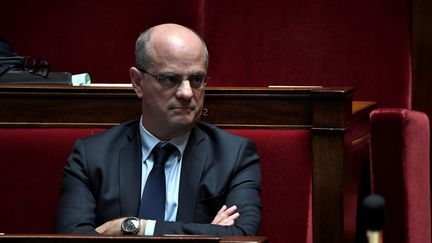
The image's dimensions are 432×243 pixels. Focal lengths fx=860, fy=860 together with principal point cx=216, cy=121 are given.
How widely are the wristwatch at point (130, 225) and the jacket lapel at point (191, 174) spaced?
118mm

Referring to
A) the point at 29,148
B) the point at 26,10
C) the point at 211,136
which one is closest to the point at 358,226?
the point at 211,136

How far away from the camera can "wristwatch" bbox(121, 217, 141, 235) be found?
170cm

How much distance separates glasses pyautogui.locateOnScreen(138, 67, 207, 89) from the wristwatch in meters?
0.29

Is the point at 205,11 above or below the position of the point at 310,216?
above

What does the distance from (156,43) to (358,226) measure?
0.70 metres

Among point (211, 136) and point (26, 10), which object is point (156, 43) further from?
point (26, 10)

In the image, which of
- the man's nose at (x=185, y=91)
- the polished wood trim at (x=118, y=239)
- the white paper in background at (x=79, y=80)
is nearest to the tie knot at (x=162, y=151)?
the man's nose at (x=185, y=91)

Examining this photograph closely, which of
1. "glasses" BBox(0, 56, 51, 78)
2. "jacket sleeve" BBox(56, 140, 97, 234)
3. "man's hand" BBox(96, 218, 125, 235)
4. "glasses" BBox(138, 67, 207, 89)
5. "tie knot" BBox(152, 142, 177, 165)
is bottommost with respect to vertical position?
"man's hand" BBox(96, 218, 125, 235)

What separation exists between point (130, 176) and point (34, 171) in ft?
0.96

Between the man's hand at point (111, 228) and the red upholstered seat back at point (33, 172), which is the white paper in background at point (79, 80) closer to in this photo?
the red upholstered seat back at point (33, 172)

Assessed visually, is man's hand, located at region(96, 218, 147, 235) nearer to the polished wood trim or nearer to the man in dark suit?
the man in dark suit

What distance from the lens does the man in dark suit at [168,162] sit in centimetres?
179

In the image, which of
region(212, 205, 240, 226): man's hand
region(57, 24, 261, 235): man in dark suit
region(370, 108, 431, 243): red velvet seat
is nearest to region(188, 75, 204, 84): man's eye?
region(57, 24, 261, 235): man in dark suit

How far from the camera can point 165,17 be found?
265cm
